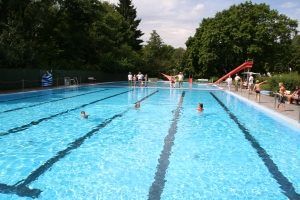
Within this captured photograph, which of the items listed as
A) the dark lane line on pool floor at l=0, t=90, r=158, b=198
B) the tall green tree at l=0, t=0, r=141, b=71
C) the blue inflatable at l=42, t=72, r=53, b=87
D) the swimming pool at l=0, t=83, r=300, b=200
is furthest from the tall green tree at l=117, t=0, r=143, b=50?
the dark lane line on pool floor at l=0, t=90, r=158, b=198

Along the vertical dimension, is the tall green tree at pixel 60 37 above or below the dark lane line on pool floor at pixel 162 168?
above

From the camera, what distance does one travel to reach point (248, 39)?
50625 millimetres

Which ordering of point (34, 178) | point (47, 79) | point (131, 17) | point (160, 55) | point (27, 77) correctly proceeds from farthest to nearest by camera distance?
point (160, 55) → point (131, 17) → point (47, 79) → point (27, 77) → point (34, 178)

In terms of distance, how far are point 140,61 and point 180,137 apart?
53.7 meters

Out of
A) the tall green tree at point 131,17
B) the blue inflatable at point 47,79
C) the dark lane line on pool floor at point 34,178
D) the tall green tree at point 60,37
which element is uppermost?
the tall green tree at point 131,17

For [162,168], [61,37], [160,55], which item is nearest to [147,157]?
[162,168]

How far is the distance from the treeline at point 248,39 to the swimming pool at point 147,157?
3784cm

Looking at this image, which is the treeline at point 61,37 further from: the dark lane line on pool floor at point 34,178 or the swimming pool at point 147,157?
the dark lane line on pool floor at point 34,178

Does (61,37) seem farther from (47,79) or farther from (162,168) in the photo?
(162,168)

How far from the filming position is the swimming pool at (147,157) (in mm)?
6293

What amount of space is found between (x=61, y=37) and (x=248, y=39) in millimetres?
24863

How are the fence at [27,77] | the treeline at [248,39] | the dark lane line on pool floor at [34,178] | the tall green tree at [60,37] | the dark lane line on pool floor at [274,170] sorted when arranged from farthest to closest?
the treeline at [248,39] → the tall green tree at [60,37] → the fence at [27,77] → the dark lane line on pool floor at [274,170] → the dark lane line on pool floor at [34,178]

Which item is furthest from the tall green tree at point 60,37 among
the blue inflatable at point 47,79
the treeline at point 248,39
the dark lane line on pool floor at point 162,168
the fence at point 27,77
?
the dark lane line on pool floor at point 162,168

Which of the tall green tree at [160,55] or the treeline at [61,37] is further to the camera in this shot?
the tall green tree at [160,55]
